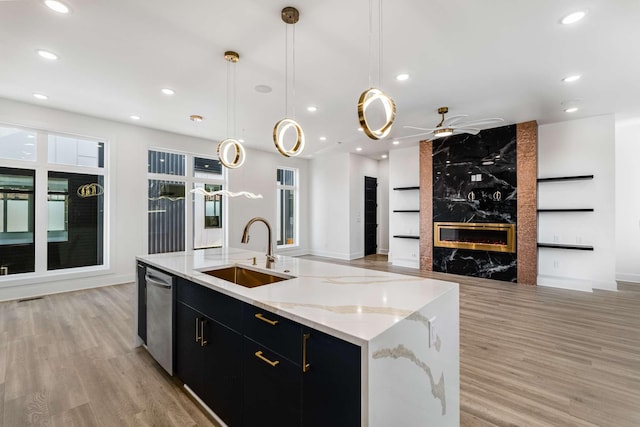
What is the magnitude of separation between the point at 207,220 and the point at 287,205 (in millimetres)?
2576

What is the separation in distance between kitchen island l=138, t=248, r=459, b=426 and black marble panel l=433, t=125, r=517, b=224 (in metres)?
4.83

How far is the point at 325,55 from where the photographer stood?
10.3 ft

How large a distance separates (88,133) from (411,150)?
6860 mm

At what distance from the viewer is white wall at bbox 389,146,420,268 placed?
7305 millimetres

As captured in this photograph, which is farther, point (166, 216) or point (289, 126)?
point (166, 216)

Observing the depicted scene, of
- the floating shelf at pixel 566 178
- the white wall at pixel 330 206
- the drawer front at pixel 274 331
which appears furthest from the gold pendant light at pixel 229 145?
the floating shelf at pixel 566 178

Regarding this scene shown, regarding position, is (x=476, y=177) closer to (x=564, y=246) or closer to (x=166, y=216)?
(x=564, y=246)

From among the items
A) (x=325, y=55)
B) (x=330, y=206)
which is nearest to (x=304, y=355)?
(x=325, y=55)

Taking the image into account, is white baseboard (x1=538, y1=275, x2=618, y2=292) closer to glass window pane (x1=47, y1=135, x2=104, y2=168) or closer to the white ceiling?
the white ceiling

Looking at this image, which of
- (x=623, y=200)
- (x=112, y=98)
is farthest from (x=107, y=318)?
(x=623, y=200)

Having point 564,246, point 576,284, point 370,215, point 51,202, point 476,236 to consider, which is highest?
point 51,202

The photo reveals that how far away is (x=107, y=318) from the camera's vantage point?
3.76 m

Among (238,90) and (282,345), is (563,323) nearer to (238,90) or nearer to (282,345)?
(282,345)

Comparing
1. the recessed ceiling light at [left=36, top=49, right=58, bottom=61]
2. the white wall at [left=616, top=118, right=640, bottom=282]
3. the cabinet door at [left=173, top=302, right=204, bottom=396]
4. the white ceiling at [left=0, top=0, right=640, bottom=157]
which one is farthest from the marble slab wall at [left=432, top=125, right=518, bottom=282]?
the recessed ceiling light at [left=36, top=49, right=58, bottom=61]
